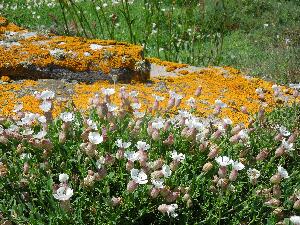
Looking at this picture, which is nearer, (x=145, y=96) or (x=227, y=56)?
(x=145, y=96)

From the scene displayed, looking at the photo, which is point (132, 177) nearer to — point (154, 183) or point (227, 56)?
point (154, 183)

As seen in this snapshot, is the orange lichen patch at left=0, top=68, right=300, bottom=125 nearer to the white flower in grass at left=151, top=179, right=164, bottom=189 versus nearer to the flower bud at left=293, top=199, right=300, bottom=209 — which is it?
the white flower in grass at left=151, top=179, right=164, bottom=189

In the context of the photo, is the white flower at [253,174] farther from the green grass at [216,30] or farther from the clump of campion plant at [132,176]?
the green grass at [216,30]

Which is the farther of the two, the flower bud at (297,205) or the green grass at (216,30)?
the green grass at (216,30)

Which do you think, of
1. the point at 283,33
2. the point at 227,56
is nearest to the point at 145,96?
the point at 227,56

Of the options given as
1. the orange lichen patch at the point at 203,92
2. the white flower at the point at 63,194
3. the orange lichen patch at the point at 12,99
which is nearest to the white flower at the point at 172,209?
the white flower at the point at 63,194

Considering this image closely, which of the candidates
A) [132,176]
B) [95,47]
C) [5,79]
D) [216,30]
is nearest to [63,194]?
[132,176]
